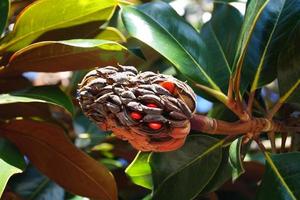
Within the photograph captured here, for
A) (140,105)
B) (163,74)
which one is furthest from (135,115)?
(163,74)

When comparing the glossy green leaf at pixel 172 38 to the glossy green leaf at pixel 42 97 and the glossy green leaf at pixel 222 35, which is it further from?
the glossy green leaf at pixel 42 97

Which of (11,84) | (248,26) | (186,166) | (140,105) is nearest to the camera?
(140,105)

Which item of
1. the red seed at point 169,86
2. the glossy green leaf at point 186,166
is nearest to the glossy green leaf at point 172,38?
the glossy green leaf at point 186,166

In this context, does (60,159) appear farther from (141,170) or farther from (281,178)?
(281,178)

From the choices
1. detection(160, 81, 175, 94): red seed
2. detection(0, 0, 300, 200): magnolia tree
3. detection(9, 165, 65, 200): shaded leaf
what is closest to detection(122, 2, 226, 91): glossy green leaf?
detection(0, 0, 300, 200): magnolia tree

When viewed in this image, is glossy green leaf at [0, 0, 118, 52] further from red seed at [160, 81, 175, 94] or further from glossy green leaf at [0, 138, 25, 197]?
red seed at [160, 81, 175, 94]

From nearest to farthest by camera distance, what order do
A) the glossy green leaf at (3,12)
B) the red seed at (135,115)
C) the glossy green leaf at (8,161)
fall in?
the red seed at (135,115)
the glossy green leaf at (8,161)
the glossy green leaf at (3,12)
